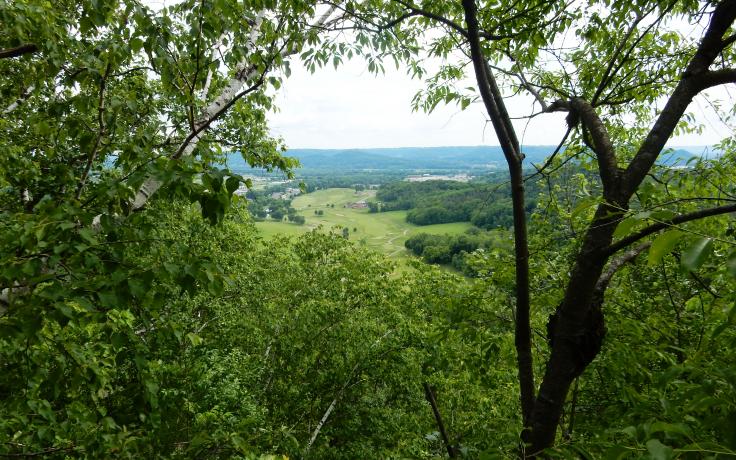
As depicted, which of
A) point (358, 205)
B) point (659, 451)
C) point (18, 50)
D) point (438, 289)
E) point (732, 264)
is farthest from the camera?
point (358, 205)

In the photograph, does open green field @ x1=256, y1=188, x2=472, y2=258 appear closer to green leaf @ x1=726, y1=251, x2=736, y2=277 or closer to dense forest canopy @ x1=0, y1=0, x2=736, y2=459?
dense forest canopy @ x1=0, y1=0, x2=736, y2=459

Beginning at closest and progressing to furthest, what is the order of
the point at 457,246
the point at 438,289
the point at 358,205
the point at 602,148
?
1. the point at 602,148
2. the point at 438,289
3. the point at 457,246
4. the point at 358,205

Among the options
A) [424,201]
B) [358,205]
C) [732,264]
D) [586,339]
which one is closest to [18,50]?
[732,264]

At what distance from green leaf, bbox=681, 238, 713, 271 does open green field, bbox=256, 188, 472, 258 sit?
175 feet

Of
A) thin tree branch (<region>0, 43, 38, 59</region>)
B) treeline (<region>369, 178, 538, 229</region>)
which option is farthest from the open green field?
thin tree branch (<region>0, 43, 38, 59</region>)

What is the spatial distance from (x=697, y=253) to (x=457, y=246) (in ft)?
131

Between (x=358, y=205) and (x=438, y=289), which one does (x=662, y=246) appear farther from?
(x=358, y=205)

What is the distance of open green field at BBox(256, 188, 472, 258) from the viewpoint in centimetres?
6481

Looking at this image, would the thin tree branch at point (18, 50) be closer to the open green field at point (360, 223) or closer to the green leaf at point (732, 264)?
the green leaf at point (732, 264)

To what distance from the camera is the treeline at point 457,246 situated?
7.75 m

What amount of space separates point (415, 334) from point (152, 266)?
11922 mm

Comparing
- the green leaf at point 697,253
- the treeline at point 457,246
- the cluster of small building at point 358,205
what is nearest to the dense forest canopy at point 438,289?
the green leaf at point 697,253

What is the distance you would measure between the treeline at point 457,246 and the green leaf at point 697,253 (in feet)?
18.4

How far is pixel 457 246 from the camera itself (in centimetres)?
4034
